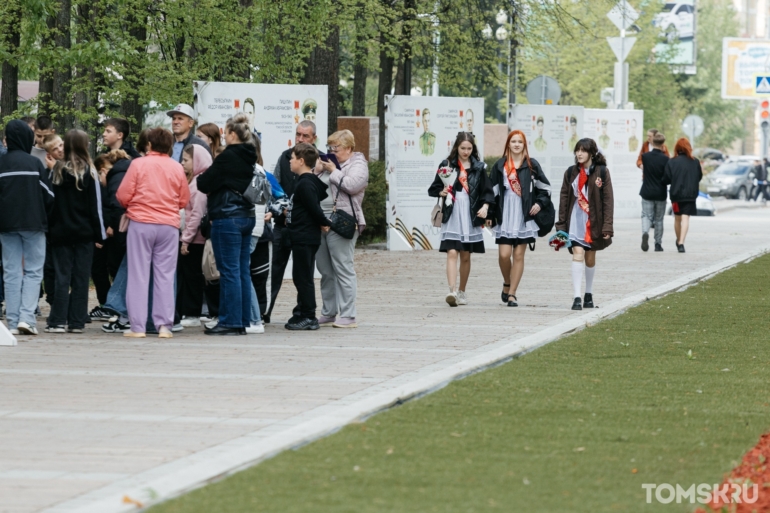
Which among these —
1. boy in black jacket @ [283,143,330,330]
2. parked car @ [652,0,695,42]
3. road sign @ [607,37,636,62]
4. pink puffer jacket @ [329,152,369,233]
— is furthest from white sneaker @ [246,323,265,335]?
parked car @ [652,0,695,42]

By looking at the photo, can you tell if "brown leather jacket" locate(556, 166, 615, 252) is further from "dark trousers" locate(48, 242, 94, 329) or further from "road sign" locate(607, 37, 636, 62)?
"road sign" locate(607, 37, 636, 62)

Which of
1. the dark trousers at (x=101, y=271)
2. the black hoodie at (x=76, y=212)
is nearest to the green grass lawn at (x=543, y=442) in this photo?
the black hoodie at (x=76, y=212)

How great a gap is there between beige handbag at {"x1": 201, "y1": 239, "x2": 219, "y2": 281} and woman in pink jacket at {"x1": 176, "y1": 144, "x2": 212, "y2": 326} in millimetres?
248

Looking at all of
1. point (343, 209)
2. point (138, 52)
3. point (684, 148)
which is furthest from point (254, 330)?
point (684, 148)

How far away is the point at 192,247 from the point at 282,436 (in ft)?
18.3

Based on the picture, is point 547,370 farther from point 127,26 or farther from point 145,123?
point 145,123

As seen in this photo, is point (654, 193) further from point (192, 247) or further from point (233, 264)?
point (233, 264)

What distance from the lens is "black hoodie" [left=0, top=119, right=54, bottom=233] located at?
11828mm

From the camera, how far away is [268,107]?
17375 mm

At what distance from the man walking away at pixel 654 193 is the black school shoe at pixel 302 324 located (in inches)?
482

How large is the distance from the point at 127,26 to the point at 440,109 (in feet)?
20.7

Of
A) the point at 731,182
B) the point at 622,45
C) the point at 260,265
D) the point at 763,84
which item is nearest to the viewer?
the point at 260,265

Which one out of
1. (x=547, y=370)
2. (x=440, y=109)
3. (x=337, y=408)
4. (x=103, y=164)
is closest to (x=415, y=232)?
(x=440, y=109)

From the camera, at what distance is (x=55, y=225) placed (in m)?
12.2
